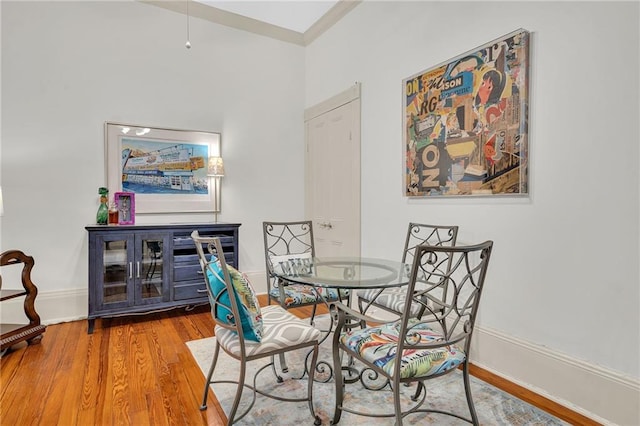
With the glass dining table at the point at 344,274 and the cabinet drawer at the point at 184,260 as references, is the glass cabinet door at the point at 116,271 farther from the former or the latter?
the glass dining table at the point at 344,274

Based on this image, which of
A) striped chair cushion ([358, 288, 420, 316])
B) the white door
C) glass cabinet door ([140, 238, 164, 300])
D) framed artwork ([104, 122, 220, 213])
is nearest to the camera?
striped chair cushion ([358, 288, 420, 316])

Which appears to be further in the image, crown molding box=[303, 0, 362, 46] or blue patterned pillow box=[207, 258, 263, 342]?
crown molding box=[303, 0, 362, 46]

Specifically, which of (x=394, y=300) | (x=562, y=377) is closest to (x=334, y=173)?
(x=394, y=300)

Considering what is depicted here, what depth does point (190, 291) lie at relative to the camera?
3.52 m

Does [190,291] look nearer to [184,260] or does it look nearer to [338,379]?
[184,260]

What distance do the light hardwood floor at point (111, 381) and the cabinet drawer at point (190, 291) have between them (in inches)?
13.0

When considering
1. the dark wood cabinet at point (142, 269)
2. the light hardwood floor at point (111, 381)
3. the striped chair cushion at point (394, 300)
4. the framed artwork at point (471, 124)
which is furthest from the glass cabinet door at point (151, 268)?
the framed artwork at point (471, 124)

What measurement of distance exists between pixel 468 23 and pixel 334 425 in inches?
109

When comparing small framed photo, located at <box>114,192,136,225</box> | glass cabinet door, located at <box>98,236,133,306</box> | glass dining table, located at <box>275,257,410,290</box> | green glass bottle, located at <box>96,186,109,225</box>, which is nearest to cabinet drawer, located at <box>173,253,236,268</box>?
glass cabinet door, located at <box>98,236,133,306</box>

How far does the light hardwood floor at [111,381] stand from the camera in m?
1.89

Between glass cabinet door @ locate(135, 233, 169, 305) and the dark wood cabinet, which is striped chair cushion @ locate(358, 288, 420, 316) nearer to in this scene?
the dark wood cabinet

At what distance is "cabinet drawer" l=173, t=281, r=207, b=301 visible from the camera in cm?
347

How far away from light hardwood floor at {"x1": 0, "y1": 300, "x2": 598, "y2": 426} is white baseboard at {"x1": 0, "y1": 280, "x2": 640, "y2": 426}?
7 centimetres

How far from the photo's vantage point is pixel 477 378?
2311mm
